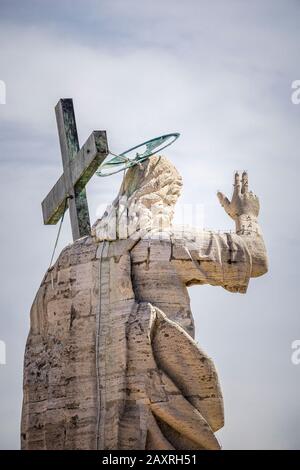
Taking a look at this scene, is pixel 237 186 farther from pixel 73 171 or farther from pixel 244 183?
pixel 73 171

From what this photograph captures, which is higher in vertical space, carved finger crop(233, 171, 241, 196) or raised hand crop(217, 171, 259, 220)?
carved finger crop(233, 171, 241, 196)

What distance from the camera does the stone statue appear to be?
32375 millimetres

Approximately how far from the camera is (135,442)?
3216cm

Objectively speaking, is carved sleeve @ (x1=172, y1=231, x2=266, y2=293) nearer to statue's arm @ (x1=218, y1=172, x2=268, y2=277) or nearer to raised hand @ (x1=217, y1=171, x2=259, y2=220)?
statue's arm @ (x1=218, y1=172, x2=268, y2=277)

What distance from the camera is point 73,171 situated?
34219 millimetres

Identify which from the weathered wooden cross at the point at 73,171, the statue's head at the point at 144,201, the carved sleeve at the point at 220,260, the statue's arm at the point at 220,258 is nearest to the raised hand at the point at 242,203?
the statue's arm at the point at 220,258

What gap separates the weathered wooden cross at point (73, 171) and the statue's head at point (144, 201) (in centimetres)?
50

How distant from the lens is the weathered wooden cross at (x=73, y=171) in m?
33.5

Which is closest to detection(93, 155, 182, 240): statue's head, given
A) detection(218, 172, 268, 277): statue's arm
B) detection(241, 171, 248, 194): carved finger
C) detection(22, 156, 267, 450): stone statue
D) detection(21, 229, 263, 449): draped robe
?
detection(22, 156, 267, 450): stone statue

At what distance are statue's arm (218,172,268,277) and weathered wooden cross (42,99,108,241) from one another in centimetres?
156

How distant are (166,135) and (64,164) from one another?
1.84 m

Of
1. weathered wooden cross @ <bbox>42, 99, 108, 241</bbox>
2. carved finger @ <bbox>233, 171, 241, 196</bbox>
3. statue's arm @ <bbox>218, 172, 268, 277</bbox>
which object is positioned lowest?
statue's arm @ <bbox>218, 172, 268, 277</bbox>

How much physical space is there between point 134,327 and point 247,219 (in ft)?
6.21

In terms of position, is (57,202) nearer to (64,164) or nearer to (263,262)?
(64,164)
